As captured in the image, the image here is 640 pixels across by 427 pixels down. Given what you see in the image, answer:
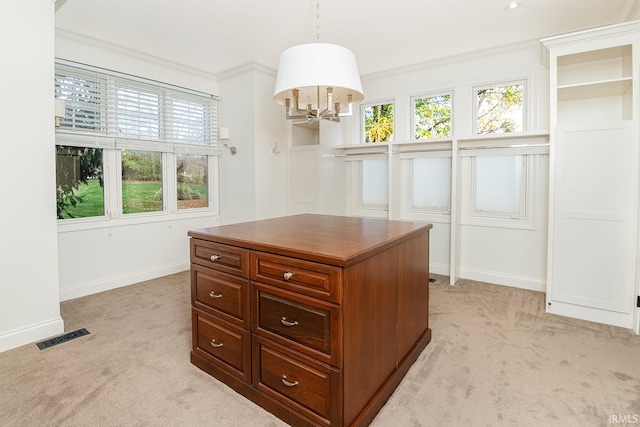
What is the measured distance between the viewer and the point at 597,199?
2.89m

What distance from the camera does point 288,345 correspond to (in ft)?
5.54

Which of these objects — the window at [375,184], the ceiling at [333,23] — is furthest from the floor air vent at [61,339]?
the window at [375,184]

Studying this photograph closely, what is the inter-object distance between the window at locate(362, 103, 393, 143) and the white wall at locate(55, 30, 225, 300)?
2.31 meters

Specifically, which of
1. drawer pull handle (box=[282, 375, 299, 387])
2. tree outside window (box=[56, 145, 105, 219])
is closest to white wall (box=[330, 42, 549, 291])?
drawer pull handle (box=[282, 375, 299, 387])

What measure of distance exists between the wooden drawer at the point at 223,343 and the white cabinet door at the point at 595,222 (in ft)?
9.24

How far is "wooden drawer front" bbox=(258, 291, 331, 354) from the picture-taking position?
5.09 feet

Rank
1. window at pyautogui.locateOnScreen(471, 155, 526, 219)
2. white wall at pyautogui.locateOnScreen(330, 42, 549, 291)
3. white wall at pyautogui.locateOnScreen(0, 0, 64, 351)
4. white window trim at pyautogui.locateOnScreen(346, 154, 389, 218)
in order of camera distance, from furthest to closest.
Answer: white window trim at pyautogui.locateOnScreen(346, 154, 389, 218) → window at pyautogui.locateOnScreen(471, 155, 526, 219) → white wall at pyautogui.locateOnScreen(330, 42, 549, 291) → white wall at pyautogui.locateOnScreen(0, 0, 64, 351)

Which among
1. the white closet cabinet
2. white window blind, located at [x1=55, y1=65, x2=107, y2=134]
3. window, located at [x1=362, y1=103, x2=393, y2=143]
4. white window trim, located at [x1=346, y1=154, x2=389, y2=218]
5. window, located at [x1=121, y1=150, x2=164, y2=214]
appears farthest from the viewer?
white window trim, located at [x1=346, y1=154, x2=389, y2=218]

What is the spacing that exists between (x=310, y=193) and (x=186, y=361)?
3.03 metres

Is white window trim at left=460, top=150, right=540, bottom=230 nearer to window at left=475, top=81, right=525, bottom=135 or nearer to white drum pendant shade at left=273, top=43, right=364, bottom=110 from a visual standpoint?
window at left=475, top=81, right=525, bottom=135

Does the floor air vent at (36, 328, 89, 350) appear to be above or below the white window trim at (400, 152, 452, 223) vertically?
below

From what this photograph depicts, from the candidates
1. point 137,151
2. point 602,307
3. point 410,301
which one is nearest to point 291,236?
point 410,301

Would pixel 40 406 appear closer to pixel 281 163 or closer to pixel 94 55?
pixel 94 55

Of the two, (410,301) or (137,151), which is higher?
(137,151)
